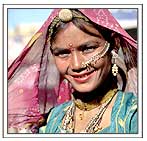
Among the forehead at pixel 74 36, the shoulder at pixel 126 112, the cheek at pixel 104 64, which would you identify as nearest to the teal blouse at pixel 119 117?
the shoulder at pixel 126 112

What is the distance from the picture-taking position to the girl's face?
1.63 m

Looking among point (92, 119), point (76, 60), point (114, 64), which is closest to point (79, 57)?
point (76, 60)

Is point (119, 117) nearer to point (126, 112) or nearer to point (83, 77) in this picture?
point (126, 112)

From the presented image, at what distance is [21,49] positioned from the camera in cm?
167

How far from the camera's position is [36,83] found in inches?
65.6

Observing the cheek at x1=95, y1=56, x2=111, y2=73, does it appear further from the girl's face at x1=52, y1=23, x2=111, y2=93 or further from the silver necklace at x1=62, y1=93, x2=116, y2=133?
the silver necklace at x1=62, y1=93, x2=116, y2=133

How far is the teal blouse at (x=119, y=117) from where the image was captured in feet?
5.36

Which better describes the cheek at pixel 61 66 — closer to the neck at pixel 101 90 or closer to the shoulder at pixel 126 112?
the neck at pixel 101 90

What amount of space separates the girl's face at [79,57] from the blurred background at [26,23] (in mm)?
99

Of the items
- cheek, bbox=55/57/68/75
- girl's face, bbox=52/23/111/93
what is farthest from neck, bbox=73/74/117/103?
cheek, bbox=55/57/68/75

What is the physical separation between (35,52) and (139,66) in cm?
41

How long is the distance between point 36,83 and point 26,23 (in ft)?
0.78

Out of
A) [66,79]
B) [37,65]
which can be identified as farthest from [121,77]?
[37,65]

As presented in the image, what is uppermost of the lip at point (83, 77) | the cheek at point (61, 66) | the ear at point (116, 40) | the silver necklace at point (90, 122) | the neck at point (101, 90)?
the ear at point (116, 40)
